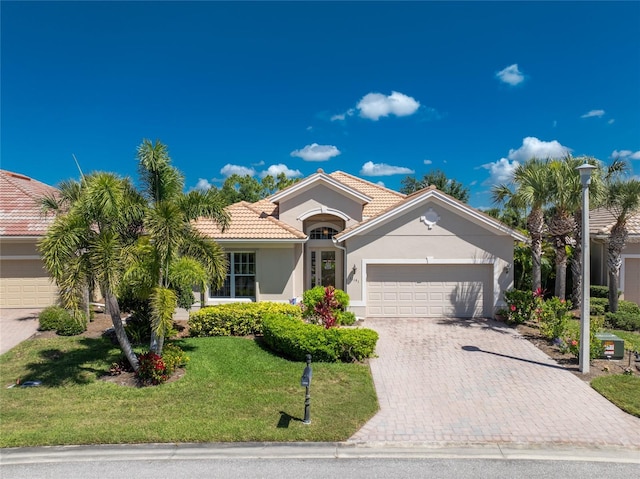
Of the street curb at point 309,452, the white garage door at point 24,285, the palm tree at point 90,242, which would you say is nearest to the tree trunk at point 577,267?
the street curb at point 309,452

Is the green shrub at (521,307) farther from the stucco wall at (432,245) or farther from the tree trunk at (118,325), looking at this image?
the tree trunk at (118,325)

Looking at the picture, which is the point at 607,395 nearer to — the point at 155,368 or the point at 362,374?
the point at 362,374

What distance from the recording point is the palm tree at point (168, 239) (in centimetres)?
882

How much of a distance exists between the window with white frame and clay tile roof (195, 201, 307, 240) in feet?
2.98

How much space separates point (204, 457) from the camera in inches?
256

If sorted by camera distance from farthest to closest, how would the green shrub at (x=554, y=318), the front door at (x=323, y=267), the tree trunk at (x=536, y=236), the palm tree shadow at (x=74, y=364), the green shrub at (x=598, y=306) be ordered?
1. the front door at (x=323, y=267)
2. the green shrub at (x=598, y=306)
3. the tree trunk at (x=536, y=236)
4. the green shrub at (x=554, y=318)
5. the palm tree shadow at (x=74, y=364)

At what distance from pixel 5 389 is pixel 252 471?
7.10 meters

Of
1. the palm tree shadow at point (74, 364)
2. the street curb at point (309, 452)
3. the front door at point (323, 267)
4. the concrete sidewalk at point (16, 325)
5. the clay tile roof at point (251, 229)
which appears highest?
the clay tile roof at point (251, 229)

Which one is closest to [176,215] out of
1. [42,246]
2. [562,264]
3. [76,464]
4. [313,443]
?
[42,246]

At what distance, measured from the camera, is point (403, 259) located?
1542 cm

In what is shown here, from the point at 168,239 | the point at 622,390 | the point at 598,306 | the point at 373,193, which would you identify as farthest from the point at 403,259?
the point at 168,239

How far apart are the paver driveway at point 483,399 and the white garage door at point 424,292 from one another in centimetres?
286

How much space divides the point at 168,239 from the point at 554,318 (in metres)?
11.6

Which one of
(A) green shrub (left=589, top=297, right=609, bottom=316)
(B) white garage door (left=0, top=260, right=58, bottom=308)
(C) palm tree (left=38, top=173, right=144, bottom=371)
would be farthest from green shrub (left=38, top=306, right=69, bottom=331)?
(A) green shrub (left=589, top=297, right=609, bottom=316)
